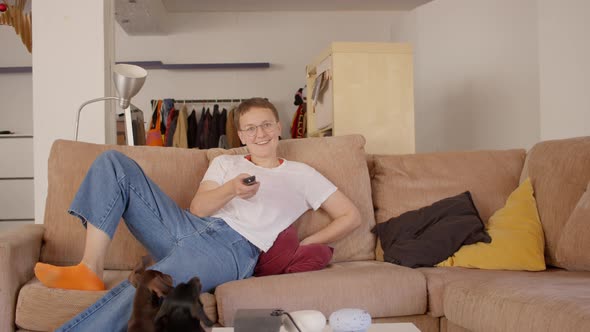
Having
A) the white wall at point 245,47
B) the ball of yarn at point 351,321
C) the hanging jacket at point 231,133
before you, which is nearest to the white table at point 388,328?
the ball of yarn at point 351,321

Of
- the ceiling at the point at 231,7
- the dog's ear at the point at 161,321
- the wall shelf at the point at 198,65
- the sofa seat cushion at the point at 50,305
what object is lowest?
the sofa seat cushion at the point at 50,305

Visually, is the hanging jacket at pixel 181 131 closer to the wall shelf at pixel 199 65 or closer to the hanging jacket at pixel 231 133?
the hanging jacket at pixel 231 133

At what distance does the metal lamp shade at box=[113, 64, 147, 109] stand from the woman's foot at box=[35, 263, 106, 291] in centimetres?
99

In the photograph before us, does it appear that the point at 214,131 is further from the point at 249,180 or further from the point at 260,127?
the point at 249,180

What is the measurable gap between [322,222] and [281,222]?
28 centimetres

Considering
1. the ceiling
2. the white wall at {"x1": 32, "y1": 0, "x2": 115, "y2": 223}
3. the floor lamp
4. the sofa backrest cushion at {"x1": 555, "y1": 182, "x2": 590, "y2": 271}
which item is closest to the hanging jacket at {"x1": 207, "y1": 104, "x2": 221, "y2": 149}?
the ceiling

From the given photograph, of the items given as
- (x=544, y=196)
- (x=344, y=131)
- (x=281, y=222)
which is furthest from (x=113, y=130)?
(x=544, y=196)

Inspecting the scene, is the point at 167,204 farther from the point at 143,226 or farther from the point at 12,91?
the point at 12,91

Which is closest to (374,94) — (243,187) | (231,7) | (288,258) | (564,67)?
(564,67)

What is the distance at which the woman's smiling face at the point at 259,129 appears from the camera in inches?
93.8

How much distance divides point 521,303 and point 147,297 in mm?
1028

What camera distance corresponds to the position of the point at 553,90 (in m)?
4.21

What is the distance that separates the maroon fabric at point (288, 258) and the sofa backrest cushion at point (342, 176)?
0.24 metres

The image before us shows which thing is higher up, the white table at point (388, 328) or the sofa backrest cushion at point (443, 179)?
the sofa backrest cushion at point (443, 179)
